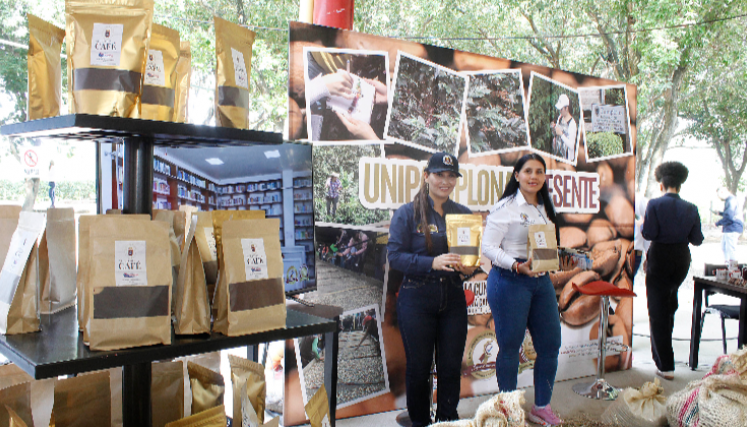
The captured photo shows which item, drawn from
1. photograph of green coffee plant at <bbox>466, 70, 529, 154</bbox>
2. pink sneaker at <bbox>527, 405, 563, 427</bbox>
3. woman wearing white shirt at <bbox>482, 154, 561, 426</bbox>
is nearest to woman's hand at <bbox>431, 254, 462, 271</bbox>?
woman wearing white shirt at <bbox>482, 154, 561, 426</bbox>

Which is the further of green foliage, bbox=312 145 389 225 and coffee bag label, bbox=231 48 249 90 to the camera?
green foliage, bbox=312 145 389 225

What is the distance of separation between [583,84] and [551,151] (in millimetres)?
629

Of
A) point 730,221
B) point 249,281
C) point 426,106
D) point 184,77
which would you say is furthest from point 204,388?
point 730,221

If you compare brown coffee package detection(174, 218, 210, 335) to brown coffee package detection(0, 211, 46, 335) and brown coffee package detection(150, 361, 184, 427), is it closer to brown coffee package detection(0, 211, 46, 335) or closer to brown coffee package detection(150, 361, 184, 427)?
brown coffee package detection(0, 211, 46, 335)

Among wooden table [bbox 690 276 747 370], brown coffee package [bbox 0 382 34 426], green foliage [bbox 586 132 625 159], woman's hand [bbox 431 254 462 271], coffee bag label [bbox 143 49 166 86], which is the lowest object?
wooden table [bbox 690 276 747 370]

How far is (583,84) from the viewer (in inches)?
156

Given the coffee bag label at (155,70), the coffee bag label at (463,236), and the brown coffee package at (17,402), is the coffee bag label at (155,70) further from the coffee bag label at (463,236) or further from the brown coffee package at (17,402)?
the coffee bag label at (463,236)

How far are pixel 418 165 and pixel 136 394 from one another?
2.25 metres

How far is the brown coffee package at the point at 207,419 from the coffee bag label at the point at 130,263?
0.39 meters

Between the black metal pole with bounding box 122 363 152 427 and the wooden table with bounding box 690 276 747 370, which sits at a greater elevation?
the black metal pole with bounding box 122 363 152 427

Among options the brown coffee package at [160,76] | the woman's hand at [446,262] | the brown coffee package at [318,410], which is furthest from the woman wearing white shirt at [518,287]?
the brown coffee package at [160,76]

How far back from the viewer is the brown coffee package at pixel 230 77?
4.00 feet

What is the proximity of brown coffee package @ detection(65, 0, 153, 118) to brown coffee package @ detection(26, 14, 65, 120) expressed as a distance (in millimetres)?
189

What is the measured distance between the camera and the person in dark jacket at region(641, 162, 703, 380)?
12.0 feet
